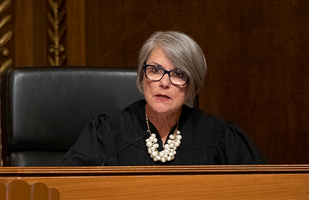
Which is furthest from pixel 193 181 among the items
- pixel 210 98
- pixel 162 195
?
pixel 210 98

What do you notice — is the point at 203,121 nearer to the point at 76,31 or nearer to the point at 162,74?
the point at 162,74

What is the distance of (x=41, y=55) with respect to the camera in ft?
6.63

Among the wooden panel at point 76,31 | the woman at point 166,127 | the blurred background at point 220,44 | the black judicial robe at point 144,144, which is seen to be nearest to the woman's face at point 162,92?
the woman at point 166,127

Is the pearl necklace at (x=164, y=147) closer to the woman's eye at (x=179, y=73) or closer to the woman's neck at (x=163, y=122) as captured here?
the woman's neck at (x=163, y=122)

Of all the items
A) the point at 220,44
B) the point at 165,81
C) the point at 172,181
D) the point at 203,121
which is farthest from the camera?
the point at 220,44

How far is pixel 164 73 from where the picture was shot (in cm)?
121

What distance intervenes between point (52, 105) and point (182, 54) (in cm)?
51

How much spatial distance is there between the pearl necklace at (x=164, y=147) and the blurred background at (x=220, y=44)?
2.45ft

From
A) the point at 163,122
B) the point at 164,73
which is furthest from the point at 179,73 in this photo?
the point at 163,122

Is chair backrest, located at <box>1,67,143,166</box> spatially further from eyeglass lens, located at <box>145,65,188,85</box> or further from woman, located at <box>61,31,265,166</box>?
eyeglass lens, located at <box>145,65,188,85</box>

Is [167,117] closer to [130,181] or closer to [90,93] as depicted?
[90,93]

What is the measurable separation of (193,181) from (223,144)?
1.81 feet

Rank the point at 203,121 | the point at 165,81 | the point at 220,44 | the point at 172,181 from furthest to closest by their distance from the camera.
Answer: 1. the point at 220,44
2. the point at 203,121
3. the point at 165,81
4. the point at 172,181

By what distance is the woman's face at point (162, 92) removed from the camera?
3.98 ft
